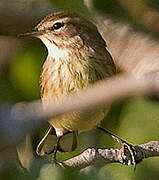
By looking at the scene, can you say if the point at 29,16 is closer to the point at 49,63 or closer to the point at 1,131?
the point at 49,63

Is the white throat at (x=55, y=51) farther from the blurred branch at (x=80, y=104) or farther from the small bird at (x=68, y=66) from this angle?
the blurred branch at (x=80, y=104)

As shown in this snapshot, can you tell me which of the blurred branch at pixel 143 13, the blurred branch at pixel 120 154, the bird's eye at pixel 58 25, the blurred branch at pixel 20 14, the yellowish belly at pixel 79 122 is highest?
the blurred branch at pixel 143 13

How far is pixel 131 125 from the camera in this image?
6.38ft

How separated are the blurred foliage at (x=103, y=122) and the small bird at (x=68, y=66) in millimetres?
108

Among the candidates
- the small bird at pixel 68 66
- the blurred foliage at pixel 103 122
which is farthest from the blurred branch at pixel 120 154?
the small bird at pixel 68 66

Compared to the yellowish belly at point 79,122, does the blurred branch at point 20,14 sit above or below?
above

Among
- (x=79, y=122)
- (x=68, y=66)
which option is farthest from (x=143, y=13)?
(x=68, y=66)

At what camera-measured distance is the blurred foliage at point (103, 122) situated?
89 cm

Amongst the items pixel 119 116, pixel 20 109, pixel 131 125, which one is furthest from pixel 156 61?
pixel 119 116

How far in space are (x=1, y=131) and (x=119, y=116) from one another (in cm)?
157

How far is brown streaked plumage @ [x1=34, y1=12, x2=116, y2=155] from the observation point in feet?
8.68

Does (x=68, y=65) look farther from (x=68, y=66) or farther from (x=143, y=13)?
(x=143, y=13)

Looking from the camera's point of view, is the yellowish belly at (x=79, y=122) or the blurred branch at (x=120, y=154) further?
the yellowish belly at (x=79, y=122)

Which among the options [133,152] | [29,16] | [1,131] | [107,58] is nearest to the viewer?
[1,131]
